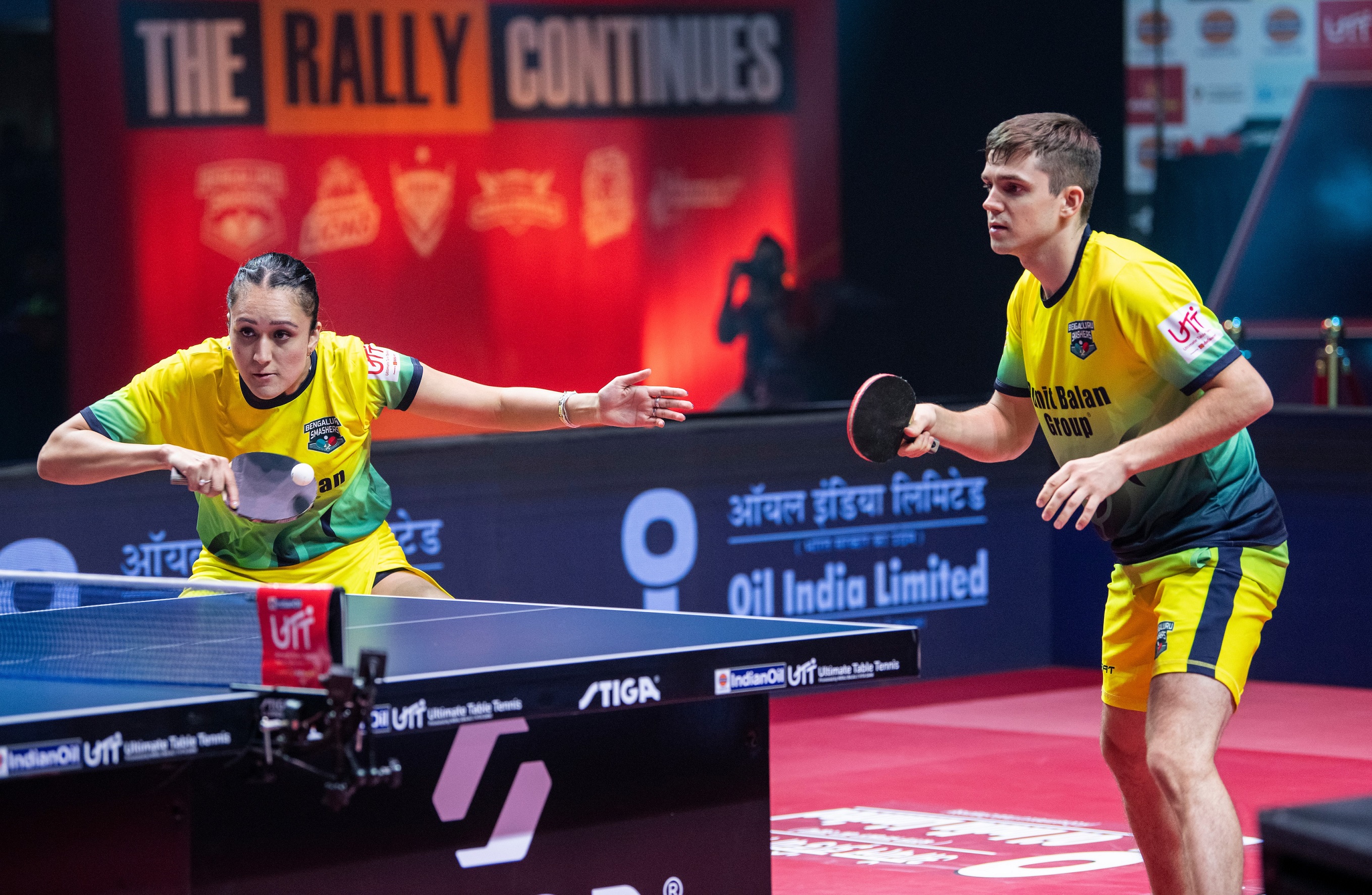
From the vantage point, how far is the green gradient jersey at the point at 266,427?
452 centimetres

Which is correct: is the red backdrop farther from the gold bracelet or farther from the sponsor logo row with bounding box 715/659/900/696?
the sponsor logo row with bounding box 715/659/900/696

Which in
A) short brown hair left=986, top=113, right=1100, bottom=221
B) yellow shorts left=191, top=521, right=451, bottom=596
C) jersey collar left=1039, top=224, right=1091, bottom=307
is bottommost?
yellow shorts left=191, top=521, right=451, bottom=596

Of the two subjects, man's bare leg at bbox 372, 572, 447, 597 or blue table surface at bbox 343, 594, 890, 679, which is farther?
man's bare leg at bbox 372, 572, 447, 597

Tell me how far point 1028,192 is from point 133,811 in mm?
2022

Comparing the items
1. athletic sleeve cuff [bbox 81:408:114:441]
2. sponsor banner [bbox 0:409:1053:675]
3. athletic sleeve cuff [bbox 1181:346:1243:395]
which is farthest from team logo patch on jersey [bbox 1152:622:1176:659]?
sponsor banner [bbox 0:409:1053:675]

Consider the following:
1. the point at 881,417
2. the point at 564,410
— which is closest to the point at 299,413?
the point at 564,410

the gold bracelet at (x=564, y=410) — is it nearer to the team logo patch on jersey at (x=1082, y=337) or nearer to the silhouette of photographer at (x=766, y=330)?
the team logo patch on jersey at (x=1082, y=337)

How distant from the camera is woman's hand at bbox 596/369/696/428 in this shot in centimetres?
434

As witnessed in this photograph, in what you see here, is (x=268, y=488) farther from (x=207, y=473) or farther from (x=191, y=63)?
(x=191, y=63)

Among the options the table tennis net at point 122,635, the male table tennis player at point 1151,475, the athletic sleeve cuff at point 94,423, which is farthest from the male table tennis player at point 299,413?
the male table tennis player at point 1151,475

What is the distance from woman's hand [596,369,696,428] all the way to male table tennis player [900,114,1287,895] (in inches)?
20.2

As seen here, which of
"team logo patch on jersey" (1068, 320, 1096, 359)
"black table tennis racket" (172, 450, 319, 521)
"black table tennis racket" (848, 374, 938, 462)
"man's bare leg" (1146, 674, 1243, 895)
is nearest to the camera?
"man's bare leg" (1146, 674, 1243, 895)

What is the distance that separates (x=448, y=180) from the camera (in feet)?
26.0

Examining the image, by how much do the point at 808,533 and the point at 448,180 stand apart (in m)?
1.93
